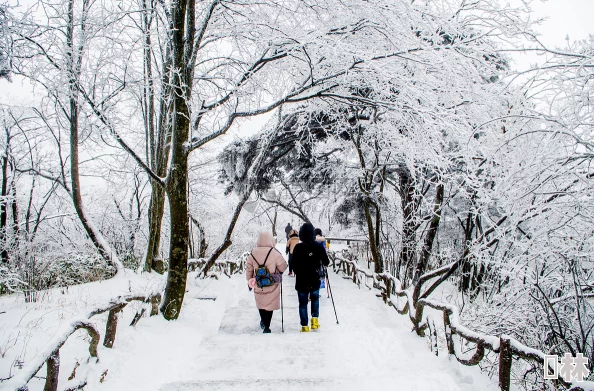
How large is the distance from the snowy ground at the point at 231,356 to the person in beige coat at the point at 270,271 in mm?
484

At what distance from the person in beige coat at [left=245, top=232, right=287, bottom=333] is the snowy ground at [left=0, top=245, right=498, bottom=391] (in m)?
0.48

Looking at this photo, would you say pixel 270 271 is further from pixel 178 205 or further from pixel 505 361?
pixel 505 361

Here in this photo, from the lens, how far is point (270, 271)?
220 inches

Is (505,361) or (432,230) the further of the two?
(432,230)

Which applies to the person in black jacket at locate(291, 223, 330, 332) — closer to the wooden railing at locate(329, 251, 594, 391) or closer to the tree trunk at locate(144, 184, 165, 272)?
the wooden railing at locate(329, 251, 594, 391)

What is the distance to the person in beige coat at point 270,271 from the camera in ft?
18.2

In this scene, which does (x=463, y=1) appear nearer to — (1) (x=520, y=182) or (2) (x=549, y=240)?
(1) (x=520, y=182)

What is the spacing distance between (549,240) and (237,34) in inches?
201

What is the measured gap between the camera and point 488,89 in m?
5.31

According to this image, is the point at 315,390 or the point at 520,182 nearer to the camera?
the point at 315,390

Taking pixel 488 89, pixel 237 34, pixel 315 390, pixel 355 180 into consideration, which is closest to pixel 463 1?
pixel 488 89

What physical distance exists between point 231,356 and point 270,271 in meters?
1.58

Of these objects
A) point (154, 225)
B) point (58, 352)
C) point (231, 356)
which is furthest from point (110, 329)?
point (154, 225)

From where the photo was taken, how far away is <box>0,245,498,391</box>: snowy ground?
345 centimetres
